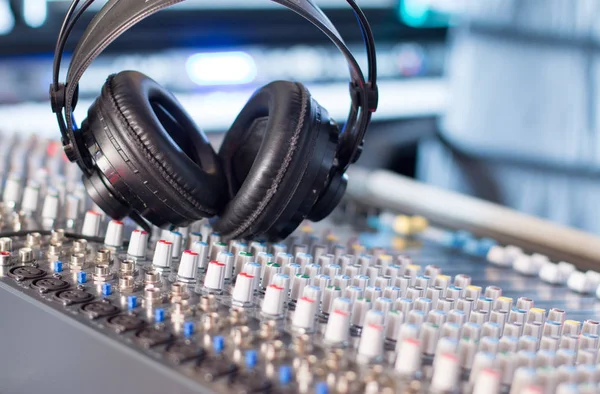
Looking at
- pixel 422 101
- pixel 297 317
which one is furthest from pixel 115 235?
pixel 422 101

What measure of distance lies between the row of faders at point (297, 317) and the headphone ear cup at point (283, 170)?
0.05 metres

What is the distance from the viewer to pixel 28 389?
974 mm

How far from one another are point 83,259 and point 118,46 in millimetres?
1675

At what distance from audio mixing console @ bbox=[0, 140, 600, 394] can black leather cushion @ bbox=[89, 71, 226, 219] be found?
0.21 ft

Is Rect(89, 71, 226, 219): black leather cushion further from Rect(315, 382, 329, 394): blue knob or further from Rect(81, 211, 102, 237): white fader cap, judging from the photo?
Rect(315, 382, 329, 394): blue knob

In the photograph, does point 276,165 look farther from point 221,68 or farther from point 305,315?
point 221,68

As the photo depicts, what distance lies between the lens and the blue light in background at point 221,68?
9.18 ft

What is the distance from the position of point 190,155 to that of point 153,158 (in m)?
0.15

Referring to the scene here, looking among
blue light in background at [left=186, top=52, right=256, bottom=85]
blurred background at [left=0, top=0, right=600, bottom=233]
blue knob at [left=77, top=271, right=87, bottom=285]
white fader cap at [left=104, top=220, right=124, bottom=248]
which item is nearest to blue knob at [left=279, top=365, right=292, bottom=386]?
blue knob at [left=77, top=271, right=87, bottom=285]

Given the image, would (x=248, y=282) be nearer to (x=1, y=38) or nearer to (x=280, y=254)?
(x=280, y=254)

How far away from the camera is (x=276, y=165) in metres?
1.04

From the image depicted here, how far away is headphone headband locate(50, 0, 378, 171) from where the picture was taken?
100 cm

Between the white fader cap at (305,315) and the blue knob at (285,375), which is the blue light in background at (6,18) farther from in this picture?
the blue knob at (285,375)

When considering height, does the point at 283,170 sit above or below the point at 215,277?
above
